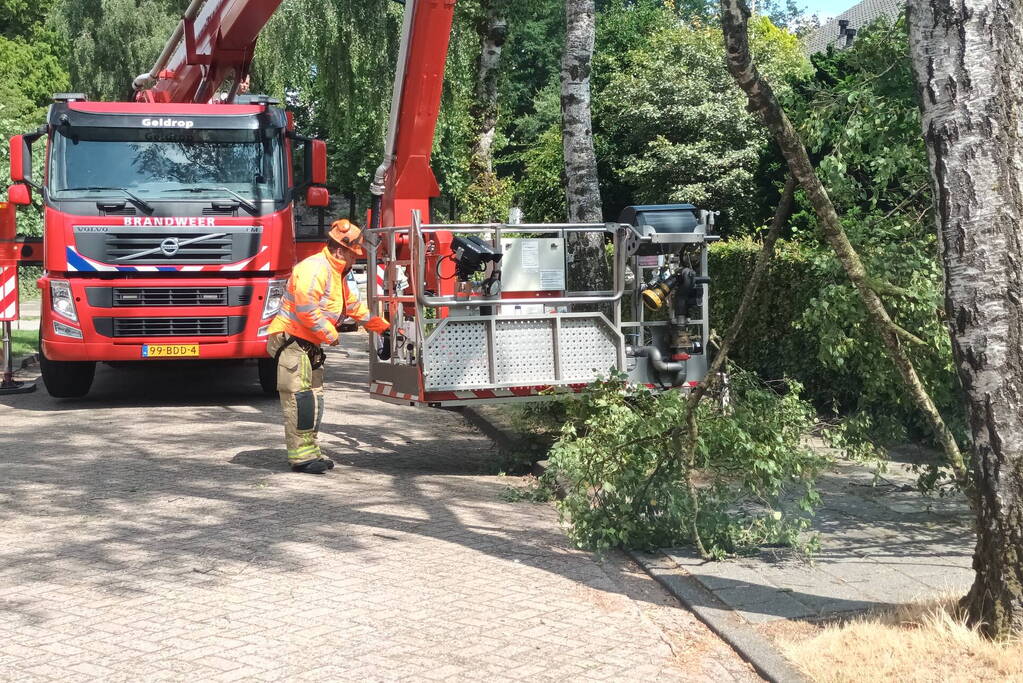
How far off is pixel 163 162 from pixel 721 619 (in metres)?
8.91

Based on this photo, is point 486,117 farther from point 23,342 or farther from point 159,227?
point 159,227

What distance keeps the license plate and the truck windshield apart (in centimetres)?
146

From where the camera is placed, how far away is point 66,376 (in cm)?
1267

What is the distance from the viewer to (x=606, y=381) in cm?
757

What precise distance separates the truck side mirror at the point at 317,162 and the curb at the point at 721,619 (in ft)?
24.7

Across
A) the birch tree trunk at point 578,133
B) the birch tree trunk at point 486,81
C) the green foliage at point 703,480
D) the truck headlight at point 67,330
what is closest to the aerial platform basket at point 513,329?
the green foliage at point 703,480

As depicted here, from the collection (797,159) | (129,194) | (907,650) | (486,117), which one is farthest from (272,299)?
(486,117)

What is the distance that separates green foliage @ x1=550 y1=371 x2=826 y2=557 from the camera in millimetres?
6195

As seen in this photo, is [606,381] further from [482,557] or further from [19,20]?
[19,20]

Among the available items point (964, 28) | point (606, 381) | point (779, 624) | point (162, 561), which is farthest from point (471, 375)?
point (964, 28)

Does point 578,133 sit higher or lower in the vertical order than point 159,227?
higher

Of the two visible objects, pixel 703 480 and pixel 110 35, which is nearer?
pixel 703 480

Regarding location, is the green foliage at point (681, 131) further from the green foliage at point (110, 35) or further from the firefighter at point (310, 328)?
the firefighter at point (310, 328)

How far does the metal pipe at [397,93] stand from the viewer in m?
10.2
